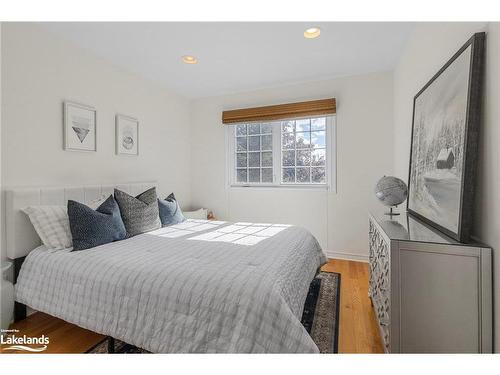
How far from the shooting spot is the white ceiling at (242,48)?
225cm

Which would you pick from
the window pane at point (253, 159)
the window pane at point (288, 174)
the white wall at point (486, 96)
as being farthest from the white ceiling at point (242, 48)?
the window pane at point (288, 174)

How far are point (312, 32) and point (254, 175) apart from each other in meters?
2.10

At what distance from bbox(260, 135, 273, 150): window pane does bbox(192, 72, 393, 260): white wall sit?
0.50m

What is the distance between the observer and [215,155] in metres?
4.10

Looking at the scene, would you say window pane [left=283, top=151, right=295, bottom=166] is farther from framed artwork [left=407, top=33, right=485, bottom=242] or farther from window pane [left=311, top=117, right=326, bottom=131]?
framed artwork [left=407, top=33, right=485, bottom=242]

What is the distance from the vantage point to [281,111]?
3.55 m

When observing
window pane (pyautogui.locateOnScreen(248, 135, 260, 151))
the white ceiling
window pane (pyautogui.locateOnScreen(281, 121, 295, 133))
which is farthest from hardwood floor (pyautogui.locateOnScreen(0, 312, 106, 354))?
window pane (pyautogui.locateOnScreen(281, 121, 295, 133))

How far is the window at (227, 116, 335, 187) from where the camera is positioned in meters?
3.54

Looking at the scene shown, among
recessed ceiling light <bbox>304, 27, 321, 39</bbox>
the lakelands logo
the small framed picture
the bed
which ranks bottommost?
the lakelands logo

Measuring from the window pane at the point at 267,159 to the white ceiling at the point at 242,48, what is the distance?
3.35ft

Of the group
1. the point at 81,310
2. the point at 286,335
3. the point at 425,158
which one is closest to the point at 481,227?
the point at 425,158

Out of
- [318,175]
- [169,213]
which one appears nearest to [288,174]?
[318,175]

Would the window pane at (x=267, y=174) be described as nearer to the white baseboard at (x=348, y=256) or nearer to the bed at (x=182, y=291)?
the white baseboard at (x=348, y=256)
